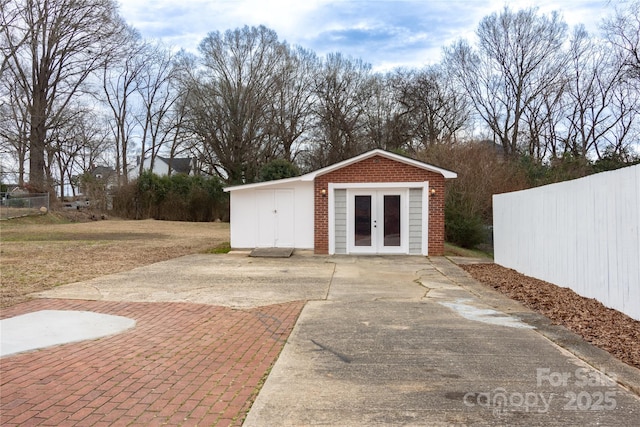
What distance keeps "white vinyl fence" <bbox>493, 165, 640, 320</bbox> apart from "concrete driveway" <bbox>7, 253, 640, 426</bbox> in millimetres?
1187

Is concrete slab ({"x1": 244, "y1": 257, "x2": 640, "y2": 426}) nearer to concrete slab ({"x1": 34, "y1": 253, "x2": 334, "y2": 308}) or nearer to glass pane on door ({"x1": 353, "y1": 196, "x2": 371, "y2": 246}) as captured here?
concrete slab ({"x1": 34, "y1": 253, "x2": 334, "y2": 308})

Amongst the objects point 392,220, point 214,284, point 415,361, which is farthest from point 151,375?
point 392,220

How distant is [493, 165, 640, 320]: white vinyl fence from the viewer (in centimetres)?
632

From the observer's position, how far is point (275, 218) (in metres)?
16.4

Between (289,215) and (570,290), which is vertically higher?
(289,215)

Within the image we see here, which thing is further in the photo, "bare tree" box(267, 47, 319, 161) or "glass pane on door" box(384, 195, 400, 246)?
"bare tree" box(267, 47, 319, 161)

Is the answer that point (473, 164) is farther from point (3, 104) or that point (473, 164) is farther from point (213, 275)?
point (3, 104)

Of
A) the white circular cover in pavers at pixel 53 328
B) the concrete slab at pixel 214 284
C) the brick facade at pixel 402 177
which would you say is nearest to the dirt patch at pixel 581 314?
the concrete slab at pixel 214 284

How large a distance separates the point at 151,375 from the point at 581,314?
18.8 ft

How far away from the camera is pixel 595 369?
4.57 meters

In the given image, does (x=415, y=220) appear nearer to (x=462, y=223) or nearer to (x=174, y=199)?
(x=462, y=223)


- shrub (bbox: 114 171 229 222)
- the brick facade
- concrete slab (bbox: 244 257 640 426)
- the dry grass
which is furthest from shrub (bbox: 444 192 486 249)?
shrub (bbox: 114 171 229 222)

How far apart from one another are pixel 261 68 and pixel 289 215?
2716 centimetres

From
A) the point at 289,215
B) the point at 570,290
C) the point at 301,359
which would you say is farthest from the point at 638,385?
the point at 289,215
